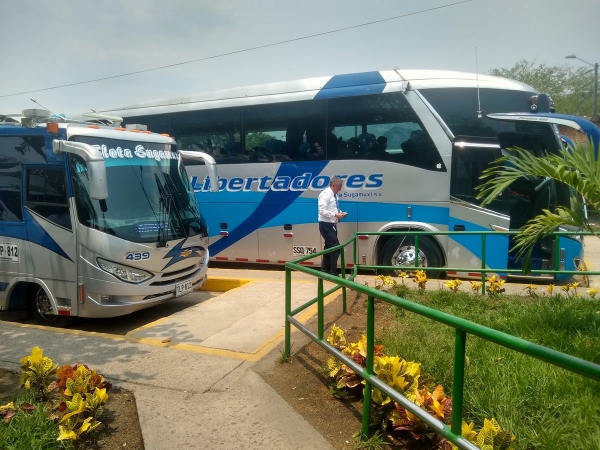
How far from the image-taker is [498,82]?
28.8 ft

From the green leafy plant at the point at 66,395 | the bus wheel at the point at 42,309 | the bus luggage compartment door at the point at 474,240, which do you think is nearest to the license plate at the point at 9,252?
the bus wheel at the point at 42,309

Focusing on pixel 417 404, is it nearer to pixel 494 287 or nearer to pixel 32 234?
pixel 494 287

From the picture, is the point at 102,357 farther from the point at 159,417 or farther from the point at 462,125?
the point at 462,125

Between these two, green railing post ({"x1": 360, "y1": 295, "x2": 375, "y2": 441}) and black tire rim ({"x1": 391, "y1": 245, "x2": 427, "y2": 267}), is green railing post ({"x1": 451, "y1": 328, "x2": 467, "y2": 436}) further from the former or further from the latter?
black tire rim ({"x1": 391, "y1": 245, "x2": 427, "y2": 267})

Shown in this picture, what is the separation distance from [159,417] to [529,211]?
7332 mm

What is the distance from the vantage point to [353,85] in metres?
9.55

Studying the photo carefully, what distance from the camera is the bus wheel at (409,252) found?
9133 mm

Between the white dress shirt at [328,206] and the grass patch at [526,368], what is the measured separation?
3086mm

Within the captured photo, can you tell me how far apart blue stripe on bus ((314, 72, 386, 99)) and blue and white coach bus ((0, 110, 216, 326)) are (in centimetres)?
369

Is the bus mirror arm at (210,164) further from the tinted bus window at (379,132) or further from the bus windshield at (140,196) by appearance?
the tinted bus window at (379,132)

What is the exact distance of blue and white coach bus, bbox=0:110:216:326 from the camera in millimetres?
6594

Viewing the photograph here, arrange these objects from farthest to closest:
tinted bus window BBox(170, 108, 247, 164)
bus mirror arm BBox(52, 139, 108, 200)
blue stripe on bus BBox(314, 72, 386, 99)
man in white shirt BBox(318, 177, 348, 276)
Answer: tinted bus window BBox(170, 108, 247, 164), blue stripe on bus BBox(314, 72, 386, 99), man in white shirt BBox(318, 177, 348, 276), bus mirror arm BBox(52, 139, 108, 200)

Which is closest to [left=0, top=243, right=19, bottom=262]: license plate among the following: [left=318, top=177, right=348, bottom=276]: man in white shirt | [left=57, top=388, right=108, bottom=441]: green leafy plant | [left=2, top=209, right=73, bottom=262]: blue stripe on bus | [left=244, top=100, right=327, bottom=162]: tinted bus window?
[left=2, top=209, right=73, bottom=262]: blue stripe on bus

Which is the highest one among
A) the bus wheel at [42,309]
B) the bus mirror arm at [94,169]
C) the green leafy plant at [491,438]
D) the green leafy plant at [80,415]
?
the bus mirror arm at [94,169]
